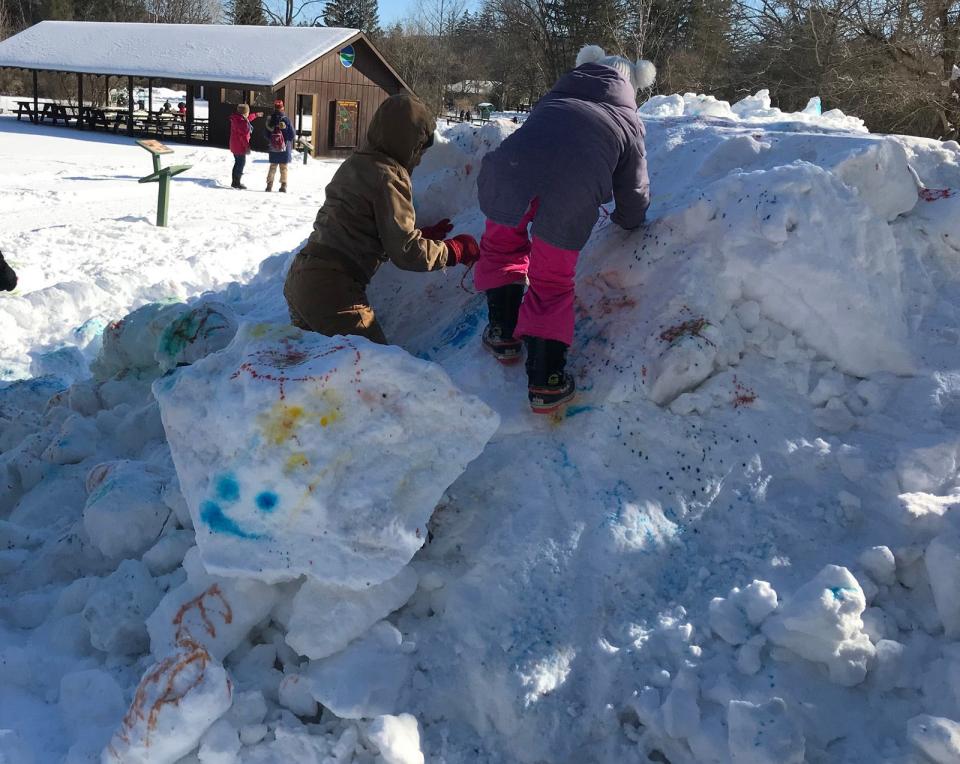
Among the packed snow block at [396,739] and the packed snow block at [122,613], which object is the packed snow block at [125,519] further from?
the packed snow block at [396,739]

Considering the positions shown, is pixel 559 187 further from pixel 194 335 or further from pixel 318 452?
pixel 194 335

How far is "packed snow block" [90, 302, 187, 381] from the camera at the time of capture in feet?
14.0

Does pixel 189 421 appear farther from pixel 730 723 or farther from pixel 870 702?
pixel 870 702

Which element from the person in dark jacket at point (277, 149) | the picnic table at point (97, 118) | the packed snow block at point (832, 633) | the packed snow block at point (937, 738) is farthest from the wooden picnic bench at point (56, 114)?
the packed snow block at point (937, 738)

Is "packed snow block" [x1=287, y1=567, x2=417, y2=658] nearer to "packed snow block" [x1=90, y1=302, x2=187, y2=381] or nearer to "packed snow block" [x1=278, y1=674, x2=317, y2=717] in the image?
"packed snow block" [x1=278, y1=674, x2=317, y2=717]

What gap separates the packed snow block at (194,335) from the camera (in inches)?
156

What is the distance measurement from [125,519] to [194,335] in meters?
Answer: 1.40

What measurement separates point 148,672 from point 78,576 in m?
0.89

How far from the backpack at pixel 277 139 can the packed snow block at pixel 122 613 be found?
1332 centimetres

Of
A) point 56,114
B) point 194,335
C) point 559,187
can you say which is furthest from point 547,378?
point 56,114

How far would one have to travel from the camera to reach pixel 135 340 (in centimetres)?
432

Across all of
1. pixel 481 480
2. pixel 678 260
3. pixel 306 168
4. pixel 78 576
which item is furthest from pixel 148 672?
pixel 306 168

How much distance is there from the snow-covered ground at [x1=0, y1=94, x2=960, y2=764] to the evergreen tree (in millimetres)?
48151

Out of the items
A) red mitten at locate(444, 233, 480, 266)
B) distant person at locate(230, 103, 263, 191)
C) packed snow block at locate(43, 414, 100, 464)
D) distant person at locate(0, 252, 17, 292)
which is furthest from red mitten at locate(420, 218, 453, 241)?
distant person at locate(230, 103, 263, 191)
